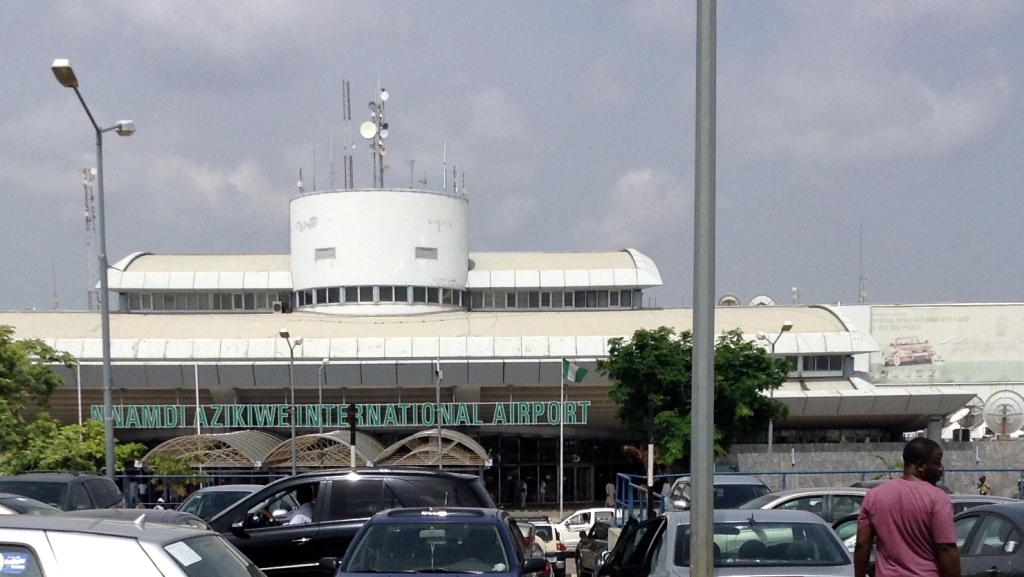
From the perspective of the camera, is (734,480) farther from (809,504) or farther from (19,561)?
(19,561)

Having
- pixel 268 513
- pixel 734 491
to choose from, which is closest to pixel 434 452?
pixel 734 491

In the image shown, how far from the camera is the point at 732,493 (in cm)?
2100

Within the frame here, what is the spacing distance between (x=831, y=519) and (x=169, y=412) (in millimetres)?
39107

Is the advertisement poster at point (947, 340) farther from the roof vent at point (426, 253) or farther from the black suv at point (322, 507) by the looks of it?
the black suv at point (322, 507)

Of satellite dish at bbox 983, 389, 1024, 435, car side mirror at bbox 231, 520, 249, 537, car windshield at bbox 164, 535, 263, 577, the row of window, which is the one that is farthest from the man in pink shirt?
the row of window

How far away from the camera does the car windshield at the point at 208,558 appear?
605cm

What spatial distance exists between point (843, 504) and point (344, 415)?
35037 millimetres

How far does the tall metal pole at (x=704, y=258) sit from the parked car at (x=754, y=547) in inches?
20.7

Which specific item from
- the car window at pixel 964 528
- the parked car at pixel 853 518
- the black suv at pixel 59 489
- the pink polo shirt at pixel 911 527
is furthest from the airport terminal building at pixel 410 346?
the pink polo shirt at pixel 911 527

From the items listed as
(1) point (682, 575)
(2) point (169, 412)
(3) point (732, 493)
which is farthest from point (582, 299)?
(1) point (682, 575)

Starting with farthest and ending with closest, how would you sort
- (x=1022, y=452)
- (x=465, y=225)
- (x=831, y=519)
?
(x=465, y=225), (x=1022, y=452), (x=831, y=519)

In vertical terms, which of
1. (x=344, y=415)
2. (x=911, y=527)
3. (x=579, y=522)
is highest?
(x=911, y=527)

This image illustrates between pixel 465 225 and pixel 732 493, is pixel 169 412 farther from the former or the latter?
pixel 732 493

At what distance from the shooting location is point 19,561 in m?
5.89
